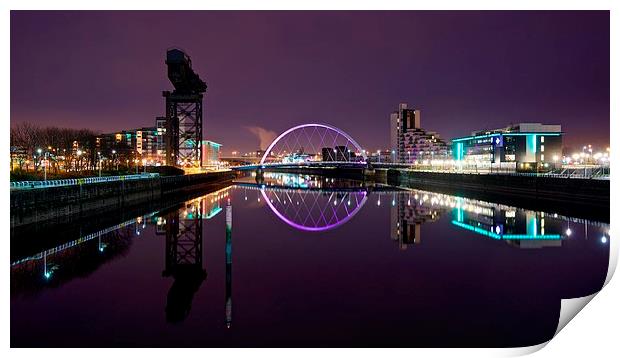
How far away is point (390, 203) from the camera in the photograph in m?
27.7

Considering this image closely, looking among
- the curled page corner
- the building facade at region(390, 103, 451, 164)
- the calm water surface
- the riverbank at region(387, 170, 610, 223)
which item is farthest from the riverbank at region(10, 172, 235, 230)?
the building facade at region(390, 103, 451, 164)

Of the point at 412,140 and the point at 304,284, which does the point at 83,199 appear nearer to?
the point at 304,284

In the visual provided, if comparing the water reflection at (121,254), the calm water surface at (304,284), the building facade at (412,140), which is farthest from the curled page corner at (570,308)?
the building facade at (412,140)

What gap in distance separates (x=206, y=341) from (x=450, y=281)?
507cm

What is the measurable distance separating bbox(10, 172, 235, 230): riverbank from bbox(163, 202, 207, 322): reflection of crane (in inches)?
120

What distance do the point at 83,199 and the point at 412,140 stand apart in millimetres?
84030

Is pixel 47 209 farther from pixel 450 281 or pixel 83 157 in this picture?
pixel 83 157

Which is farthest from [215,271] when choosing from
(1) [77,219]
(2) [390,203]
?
(2) [390,203]

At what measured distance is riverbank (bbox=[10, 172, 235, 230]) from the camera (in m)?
13.8

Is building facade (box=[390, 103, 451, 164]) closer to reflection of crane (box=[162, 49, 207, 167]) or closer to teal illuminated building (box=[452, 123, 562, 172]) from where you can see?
teal illuminated building (box=[452, 123, 562, 172])

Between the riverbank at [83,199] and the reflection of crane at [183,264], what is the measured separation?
305 cm

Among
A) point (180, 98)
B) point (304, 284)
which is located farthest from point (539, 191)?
point (180, 98)

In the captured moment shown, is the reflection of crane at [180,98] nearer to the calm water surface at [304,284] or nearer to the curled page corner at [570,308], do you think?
the calm water surface at [304,284]
